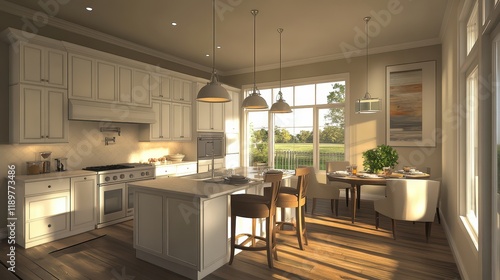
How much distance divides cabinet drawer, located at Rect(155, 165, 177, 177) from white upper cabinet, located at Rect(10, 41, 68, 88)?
2.06 meters

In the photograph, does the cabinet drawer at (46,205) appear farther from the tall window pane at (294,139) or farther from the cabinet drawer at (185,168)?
the tall window pane at (294,139)

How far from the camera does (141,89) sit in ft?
17.3

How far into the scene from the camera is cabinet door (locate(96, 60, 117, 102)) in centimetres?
458

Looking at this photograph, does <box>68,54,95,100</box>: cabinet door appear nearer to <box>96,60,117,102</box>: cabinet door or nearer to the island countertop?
<box>96,60,117,102</box>: cabinet door

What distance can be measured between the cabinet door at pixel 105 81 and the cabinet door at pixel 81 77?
3.9 inches

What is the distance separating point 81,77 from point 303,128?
4770 mm

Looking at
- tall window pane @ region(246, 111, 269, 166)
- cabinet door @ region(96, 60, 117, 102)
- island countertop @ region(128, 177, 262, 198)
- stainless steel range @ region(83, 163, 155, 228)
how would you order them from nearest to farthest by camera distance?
island countertop @ region(128, 177, 262, 198) → stainless steel range @ region(83, 163, 155, 228) → cabinet door @ region(96, 60, 117, 102) → tall window pane @ region(246, 111, 269, 166)

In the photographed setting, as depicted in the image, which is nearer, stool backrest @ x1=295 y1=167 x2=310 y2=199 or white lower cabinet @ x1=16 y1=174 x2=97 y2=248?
stool backrest @ x1=295 y1=167 x2=310 y2=199

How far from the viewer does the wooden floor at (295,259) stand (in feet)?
9.34

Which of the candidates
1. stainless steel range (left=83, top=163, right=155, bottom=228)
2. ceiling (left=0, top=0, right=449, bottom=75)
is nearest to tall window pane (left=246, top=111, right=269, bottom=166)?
ceiling (left=0, top=0, right=449, bottom=75)

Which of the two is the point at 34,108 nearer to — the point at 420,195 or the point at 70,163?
the point at 70,163

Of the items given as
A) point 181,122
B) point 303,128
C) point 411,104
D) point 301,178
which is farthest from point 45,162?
point 411,104

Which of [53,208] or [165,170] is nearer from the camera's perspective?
[53,208]

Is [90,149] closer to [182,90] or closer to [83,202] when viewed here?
[83,202]
